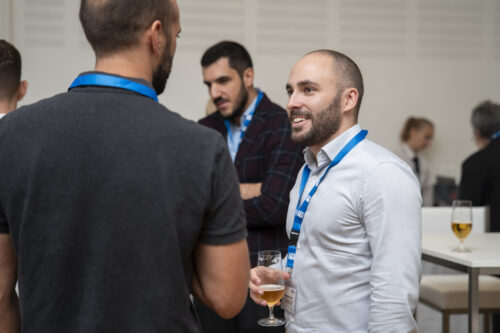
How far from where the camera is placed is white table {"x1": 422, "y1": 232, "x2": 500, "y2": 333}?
211cm

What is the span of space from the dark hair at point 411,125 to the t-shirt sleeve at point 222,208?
518cm

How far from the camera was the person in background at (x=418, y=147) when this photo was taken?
5754 millimetres

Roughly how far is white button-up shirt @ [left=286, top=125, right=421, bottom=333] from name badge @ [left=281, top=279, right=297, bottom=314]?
0.05ft

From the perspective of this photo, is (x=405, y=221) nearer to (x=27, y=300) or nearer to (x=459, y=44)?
(x=27, y=300)

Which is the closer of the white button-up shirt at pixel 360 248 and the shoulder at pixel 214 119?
the white button-up shirt at pixel 360 248

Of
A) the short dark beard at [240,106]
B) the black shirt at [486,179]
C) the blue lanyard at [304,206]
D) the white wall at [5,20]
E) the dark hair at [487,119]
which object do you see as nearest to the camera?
the blue lanyard at [304,206]

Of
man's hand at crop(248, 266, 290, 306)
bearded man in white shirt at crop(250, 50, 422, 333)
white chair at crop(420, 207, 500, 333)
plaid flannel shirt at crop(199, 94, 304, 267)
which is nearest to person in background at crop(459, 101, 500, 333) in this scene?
white chair at crop(420, 207, 500, 333)

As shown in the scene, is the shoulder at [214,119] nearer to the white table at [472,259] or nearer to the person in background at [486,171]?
the white table at [472,259]

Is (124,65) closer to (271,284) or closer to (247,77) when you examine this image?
(271,284)

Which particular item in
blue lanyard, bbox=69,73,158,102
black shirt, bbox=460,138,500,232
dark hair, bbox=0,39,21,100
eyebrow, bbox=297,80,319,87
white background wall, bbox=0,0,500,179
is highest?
white background wall, bbox=0,0,500,179

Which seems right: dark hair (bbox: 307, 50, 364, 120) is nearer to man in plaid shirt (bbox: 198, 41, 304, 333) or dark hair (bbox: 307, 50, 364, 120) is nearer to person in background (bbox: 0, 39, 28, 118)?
man in plaid shirt (bbox: 198, 41, 304, 333)

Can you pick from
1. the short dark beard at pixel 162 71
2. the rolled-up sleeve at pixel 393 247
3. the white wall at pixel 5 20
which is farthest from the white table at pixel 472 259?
the white wall at pixel 5 20

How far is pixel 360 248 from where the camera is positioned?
56.0 inches

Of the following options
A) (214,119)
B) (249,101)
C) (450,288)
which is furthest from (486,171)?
(214,119)
